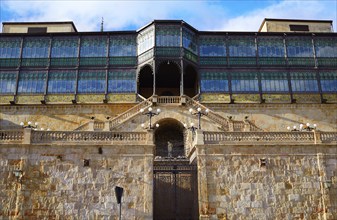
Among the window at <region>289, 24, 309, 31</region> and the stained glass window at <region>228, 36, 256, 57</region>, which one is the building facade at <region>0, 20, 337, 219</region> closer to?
the stained glass window at <region>228, 36, 256, 57</region>

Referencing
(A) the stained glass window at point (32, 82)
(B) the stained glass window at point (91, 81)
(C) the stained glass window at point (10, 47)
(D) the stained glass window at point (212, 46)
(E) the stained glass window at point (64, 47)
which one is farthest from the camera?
(D) the stained glass window at point (212, 46)

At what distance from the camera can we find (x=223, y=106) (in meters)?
39.0

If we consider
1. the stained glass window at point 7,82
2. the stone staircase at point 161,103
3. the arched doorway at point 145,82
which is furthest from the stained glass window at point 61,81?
the stone staircase at point 161,103

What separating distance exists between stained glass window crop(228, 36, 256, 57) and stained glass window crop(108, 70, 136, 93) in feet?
32.8

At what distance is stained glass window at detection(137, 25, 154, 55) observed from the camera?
40.5 m

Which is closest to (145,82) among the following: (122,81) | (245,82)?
(122,81)

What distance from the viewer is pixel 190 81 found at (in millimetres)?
43188

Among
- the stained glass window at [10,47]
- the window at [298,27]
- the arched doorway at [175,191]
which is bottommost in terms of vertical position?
the arched doorway at [175,191]

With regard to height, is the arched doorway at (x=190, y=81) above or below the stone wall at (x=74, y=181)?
above

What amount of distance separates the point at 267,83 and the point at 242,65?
2983 mm

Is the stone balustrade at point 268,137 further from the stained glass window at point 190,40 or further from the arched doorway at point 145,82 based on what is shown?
the arched doorway at point 145,82

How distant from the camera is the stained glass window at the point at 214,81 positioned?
3966cm

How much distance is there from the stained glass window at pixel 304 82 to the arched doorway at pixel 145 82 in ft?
45.7

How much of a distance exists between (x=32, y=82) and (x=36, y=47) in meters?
3.85
